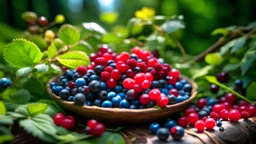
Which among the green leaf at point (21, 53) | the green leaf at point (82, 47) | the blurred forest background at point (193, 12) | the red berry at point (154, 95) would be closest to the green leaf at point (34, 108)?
the green leaf at point (21, 53)

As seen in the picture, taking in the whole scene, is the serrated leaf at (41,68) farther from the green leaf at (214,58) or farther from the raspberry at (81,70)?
the green leaf at (214,58)

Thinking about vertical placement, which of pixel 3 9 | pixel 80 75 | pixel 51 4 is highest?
pixel 51 4

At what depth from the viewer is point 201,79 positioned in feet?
3.75

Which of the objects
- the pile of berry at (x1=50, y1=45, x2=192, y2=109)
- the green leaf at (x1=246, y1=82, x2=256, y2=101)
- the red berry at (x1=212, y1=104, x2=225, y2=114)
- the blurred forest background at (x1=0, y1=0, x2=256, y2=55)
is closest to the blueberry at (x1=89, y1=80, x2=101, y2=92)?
the pile of berry at (x1=50, y1=45, x2=192, y2=109)

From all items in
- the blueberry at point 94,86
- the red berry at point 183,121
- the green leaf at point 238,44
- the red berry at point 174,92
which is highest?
the green leaf at point 238,44

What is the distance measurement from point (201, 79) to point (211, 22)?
56 cm

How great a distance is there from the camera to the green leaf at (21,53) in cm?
80

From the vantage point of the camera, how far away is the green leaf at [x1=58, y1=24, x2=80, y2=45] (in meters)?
1.02

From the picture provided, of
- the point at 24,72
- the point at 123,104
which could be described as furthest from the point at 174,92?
the point at 24,72

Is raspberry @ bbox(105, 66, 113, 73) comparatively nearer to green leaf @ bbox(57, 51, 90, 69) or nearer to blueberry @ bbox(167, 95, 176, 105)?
green leaf @ bbox(57, 51, 90, 69)

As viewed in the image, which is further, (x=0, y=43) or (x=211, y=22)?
(x=211, y=22)

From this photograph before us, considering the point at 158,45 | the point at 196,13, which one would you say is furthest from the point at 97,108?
the point at 196,13

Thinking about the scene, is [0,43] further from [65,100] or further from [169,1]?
[169,1]

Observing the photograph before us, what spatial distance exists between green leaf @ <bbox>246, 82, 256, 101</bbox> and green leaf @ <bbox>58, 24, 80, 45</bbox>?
544 millimetres
